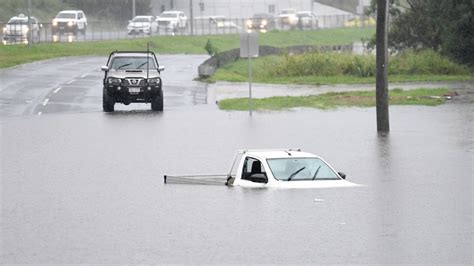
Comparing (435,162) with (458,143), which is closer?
(435,162)

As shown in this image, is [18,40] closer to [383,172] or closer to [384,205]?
[383,172]

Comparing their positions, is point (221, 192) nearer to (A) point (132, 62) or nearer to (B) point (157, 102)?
(B) point (157, 102)

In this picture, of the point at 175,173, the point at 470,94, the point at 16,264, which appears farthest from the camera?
the point at 470,94

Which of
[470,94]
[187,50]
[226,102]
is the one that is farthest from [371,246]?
[187,50]

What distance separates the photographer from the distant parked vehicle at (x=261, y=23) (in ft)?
379

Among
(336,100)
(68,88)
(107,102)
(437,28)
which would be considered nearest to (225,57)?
(437,28)

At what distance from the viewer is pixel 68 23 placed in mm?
104062

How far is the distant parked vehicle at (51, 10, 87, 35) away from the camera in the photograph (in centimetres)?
10356

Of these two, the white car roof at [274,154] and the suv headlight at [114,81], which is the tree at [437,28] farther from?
the white car roof at [274,154]

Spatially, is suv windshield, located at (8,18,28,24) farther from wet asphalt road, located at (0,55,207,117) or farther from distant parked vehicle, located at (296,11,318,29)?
distant parked vehicle, located at (296,11,318,29)

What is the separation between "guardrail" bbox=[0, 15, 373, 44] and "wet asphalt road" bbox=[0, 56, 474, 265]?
50.5 m

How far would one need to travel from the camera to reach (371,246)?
1938cm

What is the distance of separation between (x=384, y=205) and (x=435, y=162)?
28.3 feet

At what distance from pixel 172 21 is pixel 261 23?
30.6 ft
